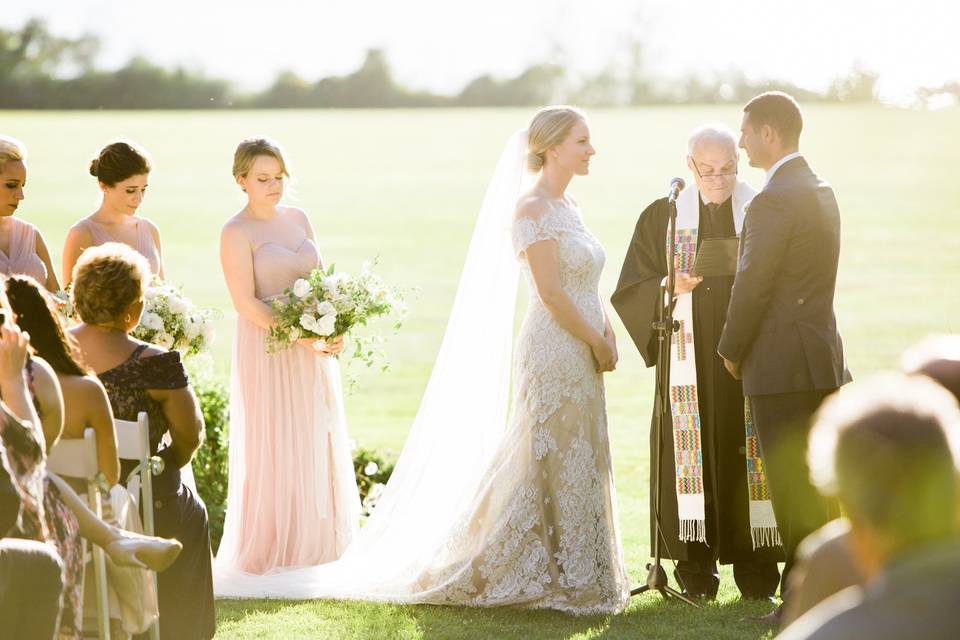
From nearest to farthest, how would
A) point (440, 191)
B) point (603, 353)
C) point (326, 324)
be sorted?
point (603, 353)
point (326, 324)
point (440, 191)

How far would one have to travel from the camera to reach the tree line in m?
38.9

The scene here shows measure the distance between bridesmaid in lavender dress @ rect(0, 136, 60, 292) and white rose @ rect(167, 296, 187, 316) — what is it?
0.88 m

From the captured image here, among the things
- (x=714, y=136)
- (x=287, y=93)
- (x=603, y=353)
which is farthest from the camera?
(x=287, y=93)

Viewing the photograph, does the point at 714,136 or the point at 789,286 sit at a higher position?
the point at 714,136

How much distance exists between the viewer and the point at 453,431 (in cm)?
669

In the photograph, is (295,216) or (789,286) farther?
(295,216)

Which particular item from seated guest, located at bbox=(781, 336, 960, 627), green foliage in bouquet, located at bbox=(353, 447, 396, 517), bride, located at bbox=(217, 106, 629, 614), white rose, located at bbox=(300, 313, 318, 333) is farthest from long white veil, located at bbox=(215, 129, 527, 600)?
seated guest, located at bbox=(781, 336, 960, 627)

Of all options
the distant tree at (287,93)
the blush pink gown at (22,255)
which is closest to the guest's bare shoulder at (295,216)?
the blush pink gown at (22,255)

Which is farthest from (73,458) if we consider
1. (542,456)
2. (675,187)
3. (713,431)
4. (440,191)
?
(440,191)

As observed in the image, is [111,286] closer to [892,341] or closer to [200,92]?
[892,341]

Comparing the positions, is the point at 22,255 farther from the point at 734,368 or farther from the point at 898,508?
the point at 898,508

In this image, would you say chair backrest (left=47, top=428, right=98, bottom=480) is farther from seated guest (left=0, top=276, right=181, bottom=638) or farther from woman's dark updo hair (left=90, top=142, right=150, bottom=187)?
woman's dark updo hair (left=90, top=142, right=150, bottom=187)

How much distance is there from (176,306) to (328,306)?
2.76ft

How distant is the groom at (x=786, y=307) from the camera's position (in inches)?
220
